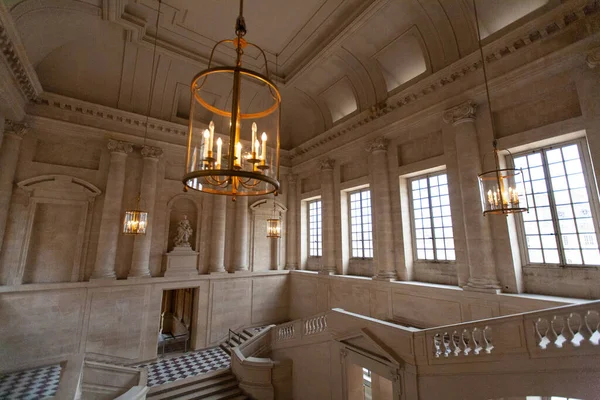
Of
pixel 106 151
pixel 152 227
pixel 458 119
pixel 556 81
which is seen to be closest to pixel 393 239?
pixel 458 119

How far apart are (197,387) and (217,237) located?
16.3 ft

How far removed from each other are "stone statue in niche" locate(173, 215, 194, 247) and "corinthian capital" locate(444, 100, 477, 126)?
9156 mm

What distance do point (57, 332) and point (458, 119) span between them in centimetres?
1225

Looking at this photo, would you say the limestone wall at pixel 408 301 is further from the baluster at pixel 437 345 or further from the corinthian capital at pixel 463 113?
the corinthian capital at pixel 463 113

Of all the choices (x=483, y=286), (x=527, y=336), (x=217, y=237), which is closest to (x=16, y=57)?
(x=217, y=237)

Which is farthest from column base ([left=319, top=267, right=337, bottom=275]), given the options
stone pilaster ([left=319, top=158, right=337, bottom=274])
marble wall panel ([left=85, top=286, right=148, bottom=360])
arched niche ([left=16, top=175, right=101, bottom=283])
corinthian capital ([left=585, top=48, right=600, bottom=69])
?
corinthian capital ([left=585, top=48, right=600, bottom=69])

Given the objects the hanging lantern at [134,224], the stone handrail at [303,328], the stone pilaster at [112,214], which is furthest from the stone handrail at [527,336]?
the stone pilaster at [112,214]

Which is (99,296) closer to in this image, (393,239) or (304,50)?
(393,239)

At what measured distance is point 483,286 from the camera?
6.12m

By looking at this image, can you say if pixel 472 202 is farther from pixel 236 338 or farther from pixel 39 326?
pixel 39 326

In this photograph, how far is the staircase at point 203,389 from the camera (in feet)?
22.2

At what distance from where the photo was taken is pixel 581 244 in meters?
5.43

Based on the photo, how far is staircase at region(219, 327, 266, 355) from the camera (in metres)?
9.54

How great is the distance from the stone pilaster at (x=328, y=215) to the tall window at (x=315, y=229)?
1217mm
